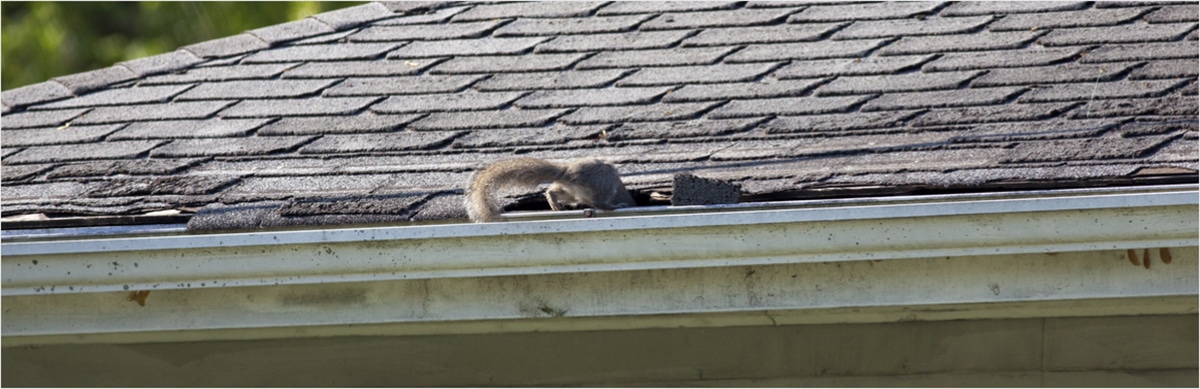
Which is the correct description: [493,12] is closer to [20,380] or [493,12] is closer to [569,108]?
[569,108]

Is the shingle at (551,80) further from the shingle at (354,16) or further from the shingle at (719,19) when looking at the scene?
the shingle at (354,16)

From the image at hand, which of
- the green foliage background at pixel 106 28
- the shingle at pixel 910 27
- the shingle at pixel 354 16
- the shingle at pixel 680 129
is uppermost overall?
Answer: the shingle at pixel 354 16

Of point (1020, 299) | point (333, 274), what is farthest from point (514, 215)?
point (1020, 299)

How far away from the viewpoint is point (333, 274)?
260cm

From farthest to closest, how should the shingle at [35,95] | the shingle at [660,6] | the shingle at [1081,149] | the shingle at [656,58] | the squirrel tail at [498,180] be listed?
the shingle at [660,6] < the shingle at [35,95] < the shingle at [656,58] < the shingle at [1081,149] < the squirrel tail at [498,180]

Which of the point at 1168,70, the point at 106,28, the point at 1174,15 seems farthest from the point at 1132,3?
the point at 106,28

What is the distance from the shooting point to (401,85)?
154 inches

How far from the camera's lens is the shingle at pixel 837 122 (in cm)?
331

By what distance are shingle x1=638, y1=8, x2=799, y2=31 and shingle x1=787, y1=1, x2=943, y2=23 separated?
0.07 meters

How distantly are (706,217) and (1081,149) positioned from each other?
109 centimetres

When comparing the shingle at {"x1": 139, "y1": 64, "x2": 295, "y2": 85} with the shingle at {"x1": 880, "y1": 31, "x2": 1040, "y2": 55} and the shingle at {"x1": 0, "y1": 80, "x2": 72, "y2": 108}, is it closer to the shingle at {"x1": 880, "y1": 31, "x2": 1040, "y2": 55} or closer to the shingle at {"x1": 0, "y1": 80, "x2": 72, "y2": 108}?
the shingle at {"x1": 0, "y1": 80, "x2": 72, "y2": 108}

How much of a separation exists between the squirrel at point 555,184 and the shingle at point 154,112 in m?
1.42

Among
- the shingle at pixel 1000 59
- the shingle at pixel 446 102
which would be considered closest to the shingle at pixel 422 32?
the shingle at pixel 446 102

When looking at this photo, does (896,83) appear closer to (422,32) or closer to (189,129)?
(422,32)
